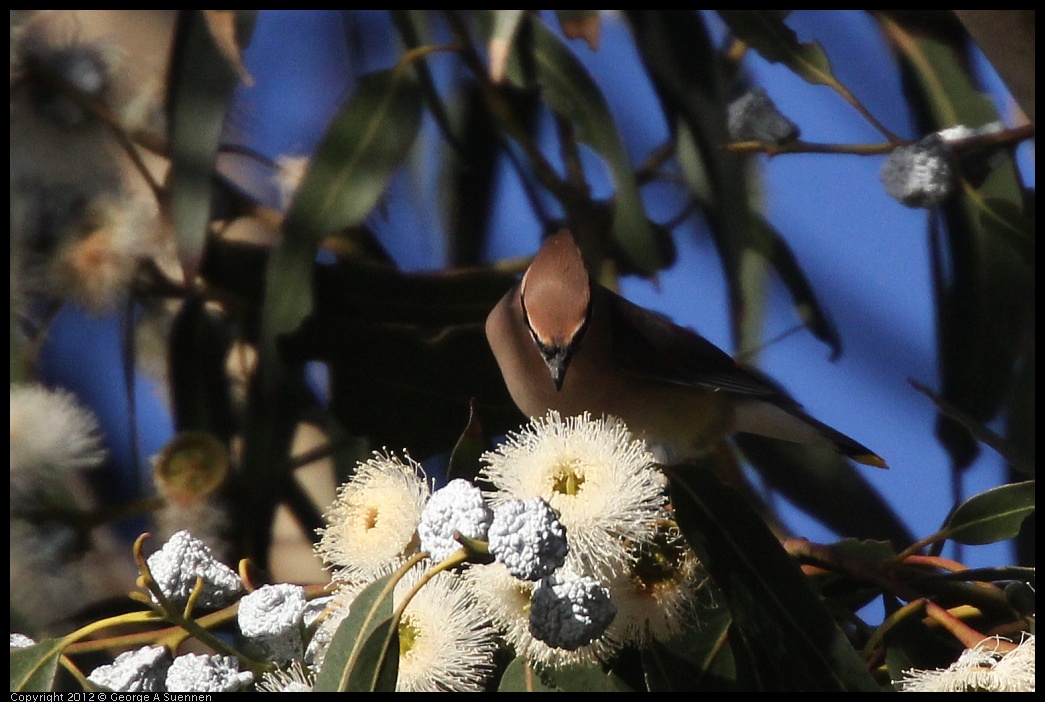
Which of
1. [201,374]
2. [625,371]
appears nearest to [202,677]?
[625,371]

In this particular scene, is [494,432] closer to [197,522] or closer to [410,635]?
[197,522]

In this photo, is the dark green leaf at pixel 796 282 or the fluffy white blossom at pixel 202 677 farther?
the dark green leaf at pixel 796 282

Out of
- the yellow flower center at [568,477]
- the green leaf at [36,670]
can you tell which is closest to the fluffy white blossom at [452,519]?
the yellow flower center at [568,477]

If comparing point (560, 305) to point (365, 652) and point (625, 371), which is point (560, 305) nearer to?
point (625, 371)

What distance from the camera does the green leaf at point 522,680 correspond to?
3.57 feet

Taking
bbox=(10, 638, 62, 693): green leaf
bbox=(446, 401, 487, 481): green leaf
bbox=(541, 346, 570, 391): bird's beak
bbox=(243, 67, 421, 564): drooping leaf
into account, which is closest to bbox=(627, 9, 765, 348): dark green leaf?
bbox=(243, 67, 421, 564): drooping leaf

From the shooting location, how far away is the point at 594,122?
2398 mm

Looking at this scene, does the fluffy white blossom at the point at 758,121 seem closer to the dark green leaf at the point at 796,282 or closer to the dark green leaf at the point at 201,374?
the dark green leaf at the point at 796,282

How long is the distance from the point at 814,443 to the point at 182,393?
52.2 inches

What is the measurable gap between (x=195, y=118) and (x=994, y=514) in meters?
1.71

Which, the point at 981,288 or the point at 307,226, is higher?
the point at 307,226

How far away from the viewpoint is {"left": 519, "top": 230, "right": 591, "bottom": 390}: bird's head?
1.72 m

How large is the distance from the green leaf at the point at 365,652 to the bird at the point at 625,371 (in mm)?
759

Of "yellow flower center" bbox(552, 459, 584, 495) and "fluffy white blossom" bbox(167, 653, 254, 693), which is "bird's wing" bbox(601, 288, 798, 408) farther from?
"fluffy white blossom" bbox(167, 653, 254, 693)
